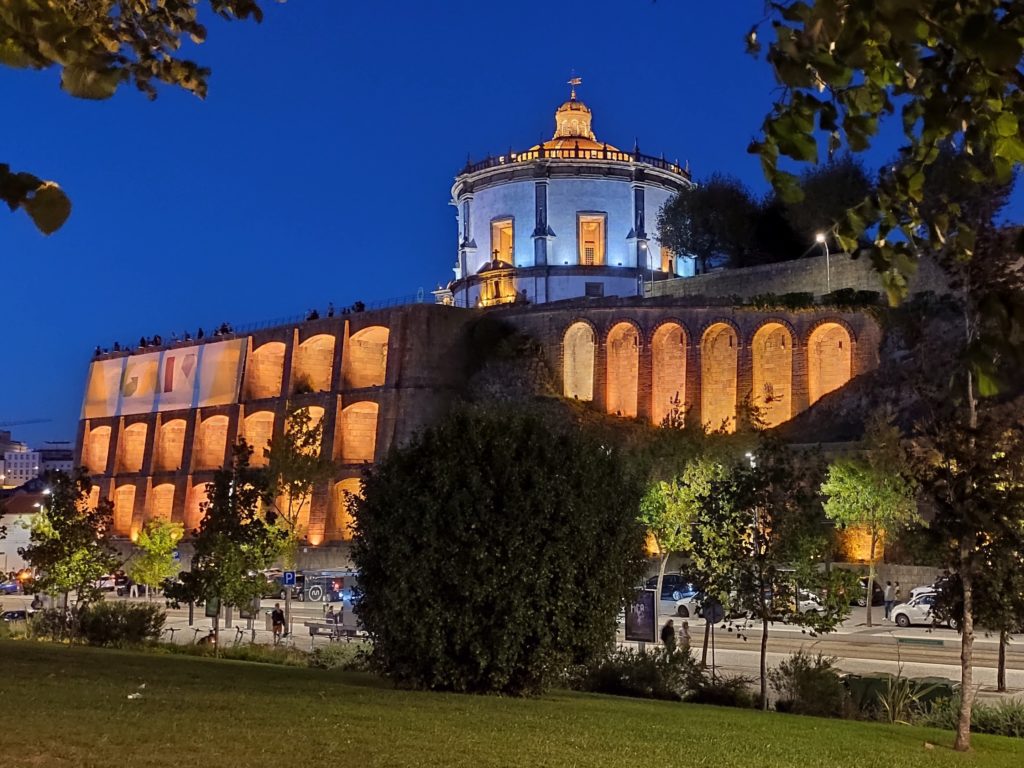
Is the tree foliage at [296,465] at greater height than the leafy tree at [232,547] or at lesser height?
greater

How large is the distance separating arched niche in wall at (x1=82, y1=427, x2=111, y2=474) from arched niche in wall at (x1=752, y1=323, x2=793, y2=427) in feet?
133

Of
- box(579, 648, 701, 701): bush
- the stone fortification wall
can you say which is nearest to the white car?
box(579, 648, 701, 701): bush

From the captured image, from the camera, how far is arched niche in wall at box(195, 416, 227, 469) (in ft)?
214

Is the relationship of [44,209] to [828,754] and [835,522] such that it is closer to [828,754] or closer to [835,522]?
[828,754]

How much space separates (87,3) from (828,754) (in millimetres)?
7838

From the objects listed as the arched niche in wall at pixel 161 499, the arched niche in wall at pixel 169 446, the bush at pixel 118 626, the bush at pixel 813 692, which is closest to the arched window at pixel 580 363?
the arched niche in wall at pixel 169 446

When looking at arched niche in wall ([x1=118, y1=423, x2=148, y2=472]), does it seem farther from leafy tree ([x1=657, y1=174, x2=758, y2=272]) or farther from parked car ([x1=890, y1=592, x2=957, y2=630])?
parked car ([x1=890, y1=592, x2=957, y2=630])

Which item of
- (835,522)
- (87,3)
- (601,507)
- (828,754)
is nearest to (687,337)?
(835,522)

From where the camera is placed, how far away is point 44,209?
109 inches

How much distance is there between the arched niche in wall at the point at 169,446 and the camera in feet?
222

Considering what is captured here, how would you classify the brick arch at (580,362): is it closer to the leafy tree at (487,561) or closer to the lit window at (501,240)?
the lit window at (501,240)

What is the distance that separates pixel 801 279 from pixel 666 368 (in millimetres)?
7365

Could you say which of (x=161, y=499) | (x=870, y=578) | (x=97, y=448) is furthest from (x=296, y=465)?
(x=870, y=578)

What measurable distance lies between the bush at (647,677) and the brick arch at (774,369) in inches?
1317
